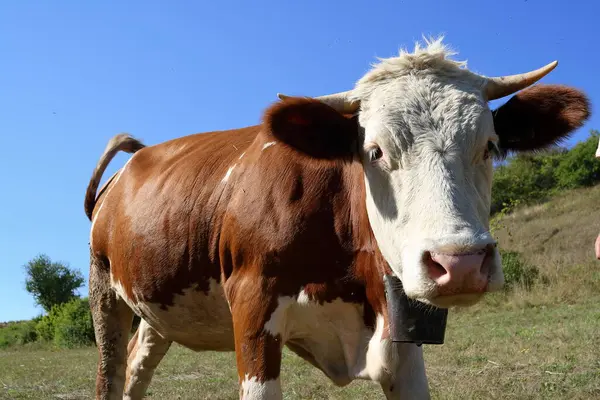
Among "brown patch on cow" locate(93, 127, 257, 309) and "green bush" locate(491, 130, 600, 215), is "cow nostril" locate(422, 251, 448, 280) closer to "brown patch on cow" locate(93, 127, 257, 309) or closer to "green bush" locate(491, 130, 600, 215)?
"brown patch on cow" locate(93, 127, 257, 309)

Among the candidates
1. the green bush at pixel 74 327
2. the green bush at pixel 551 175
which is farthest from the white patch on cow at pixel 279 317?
the green bush at pixel 551 175

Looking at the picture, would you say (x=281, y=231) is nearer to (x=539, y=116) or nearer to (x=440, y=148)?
(x=440, y=148)

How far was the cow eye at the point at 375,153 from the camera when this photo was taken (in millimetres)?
3453

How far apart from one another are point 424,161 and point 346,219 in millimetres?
834

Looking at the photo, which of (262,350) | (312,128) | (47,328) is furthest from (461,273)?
(47,328)

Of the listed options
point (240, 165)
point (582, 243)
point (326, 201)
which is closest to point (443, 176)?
point (326, 201)

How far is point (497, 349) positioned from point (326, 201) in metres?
6.79

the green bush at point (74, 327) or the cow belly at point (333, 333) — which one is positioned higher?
the green bush at point (74, 327)

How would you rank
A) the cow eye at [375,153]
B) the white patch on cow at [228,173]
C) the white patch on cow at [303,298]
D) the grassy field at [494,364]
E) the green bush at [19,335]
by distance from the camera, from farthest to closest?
the green bush at [19,335], the grassy field at [494,364], the white patch on cow at [228,173], the white patch on cow at [303,298], the cow eye at [375,153]

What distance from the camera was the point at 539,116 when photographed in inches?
155

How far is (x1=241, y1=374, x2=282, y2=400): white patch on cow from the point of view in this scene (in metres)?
3.78

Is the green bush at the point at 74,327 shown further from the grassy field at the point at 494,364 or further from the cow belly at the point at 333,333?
the cow belly at the point at 333,333

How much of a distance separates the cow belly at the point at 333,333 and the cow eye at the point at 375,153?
936mm

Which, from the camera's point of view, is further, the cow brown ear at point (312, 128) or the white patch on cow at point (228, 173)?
the white patch on cow at point (228, 173)
